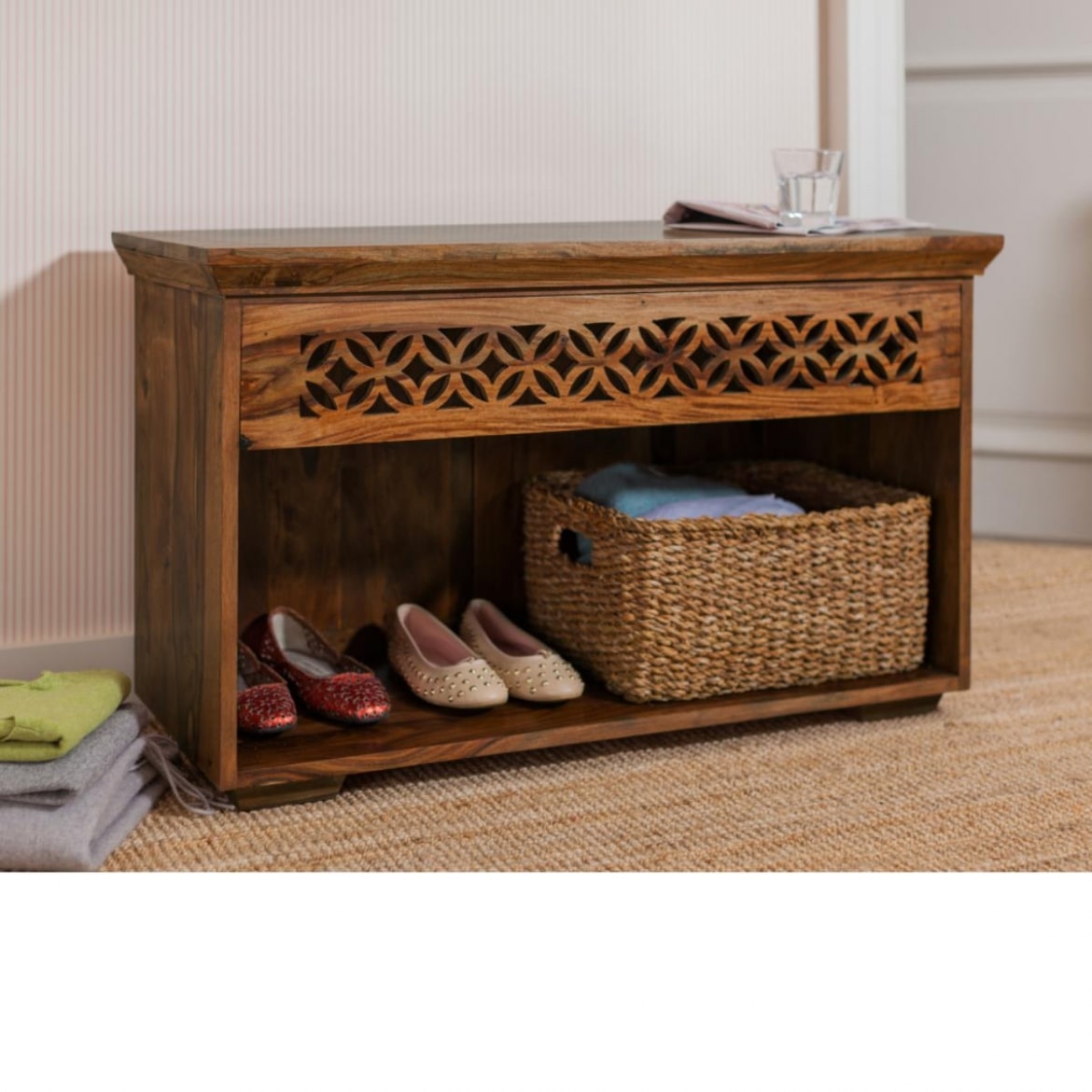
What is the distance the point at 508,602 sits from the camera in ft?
6.29

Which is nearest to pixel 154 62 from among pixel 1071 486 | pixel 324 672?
pixel 324 672

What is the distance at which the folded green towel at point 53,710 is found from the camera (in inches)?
53.5

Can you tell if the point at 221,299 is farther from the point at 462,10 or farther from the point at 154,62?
the point at 462,10

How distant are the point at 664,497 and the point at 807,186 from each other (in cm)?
37

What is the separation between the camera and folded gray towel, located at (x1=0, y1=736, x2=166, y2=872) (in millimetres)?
1307

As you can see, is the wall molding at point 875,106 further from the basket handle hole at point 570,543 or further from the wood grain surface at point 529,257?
the basket handle hole at point 570,543

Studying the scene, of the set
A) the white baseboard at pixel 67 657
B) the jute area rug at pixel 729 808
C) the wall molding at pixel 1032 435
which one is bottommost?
the jute area rug at pixel 729 808

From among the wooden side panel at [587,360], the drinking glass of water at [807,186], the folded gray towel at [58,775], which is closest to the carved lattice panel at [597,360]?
the wooden side panel at [587,360]

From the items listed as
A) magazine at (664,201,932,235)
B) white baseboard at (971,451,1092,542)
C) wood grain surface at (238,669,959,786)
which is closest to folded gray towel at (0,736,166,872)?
wood grain surface at (238,669,959,786)

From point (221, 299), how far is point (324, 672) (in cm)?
49

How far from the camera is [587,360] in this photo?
154 centimetres

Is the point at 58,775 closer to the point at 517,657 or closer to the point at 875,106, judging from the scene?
the point at 517,657

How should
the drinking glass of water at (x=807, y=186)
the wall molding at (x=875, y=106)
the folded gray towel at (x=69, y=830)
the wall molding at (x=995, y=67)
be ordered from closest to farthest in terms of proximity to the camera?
the folded gray towel at (x=69, y=830), the drinking glass of water at (x=807, y=186), the wall molding at (x=875, y=106), the wall molding at (x=995, y=67)

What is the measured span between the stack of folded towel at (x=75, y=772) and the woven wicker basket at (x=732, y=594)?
46 cm
